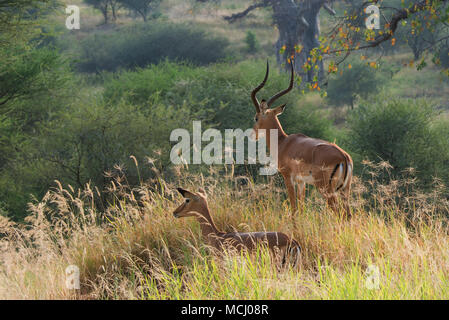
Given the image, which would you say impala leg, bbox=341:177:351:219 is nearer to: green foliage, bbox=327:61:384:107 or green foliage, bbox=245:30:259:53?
green foliage, bbox=327:61:384:107

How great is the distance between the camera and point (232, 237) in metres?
4.92

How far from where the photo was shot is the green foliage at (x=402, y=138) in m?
12.0

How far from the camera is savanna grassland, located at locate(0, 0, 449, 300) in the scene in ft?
14.6

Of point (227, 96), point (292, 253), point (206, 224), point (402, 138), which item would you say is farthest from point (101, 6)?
point (292, 253)

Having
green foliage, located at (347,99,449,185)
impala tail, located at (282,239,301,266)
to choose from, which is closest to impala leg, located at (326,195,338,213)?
impala tail, located at (282,239,301,266)

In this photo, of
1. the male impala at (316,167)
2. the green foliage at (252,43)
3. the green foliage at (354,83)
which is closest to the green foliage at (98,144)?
the male impala at (316,167)

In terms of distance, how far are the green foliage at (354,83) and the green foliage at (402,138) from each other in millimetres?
14061

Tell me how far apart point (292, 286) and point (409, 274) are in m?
1.17

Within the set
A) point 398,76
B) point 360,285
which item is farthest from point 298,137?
point 398,76

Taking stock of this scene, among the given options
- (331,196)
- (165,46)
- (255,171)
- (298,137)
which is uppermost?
(165,46)

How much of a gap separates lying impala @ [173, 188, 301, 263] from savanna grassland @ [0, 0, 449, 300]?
12 cm

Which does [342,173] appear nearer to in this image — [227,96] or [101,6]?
[227,96]

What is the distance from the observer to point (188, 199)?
4965 mm
